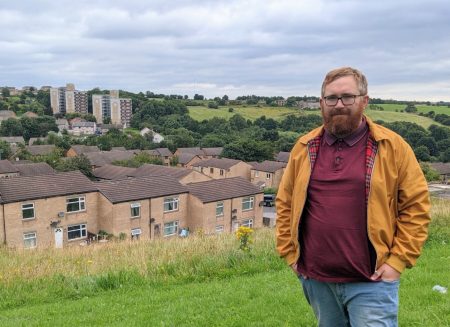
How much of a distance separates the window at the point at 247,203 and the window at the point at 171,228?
5.48 m

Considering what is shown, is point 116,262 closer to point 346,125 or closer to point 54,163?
point 346,125

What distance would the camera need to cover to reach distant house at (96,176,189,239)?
95.7 feet

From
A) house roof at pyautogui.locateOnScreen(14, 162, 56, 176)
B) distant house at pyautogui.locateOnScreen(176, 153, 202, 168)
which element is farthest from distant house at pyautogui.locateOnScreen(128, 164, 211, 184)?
distant house at pyautogui.locateOnScreen(176, 153, 202, 168)

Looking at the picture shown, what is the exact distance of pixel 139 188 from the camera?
30828 millimetres

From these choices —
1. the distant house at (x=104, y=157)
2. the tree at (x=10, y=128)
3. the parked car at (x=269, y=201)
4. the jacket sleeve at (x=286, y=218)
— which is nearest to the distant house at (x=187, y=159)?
the distant house at (x=104, y=157)

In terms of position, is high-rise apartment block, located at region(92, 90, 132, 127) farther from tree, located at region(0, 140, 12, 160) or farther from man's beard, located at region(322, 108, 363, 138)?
man's beard, located at region(322, 108, 363, 138)

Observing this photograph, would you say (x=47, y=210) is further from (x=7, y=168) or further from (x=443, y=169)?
(x=443, y=169)

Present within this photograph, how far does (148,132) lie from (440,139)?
66958 mm

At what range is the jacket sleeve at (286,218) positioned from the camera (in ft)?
10.4

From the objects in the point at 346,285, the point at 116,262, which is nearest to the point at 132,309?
the point at 116,262

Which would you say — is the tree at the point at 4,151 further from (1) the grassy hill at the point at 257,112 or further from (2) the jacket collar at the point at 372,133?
(2) the jacket collar at the point at 372,133

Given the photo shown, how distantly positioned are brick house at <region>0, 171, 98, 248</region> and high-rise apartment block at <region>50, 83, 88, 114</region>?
154m

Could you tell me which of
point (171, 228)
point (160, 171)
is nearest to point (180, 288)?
point (171, 228)

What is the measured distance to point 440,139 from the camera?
303 ft
